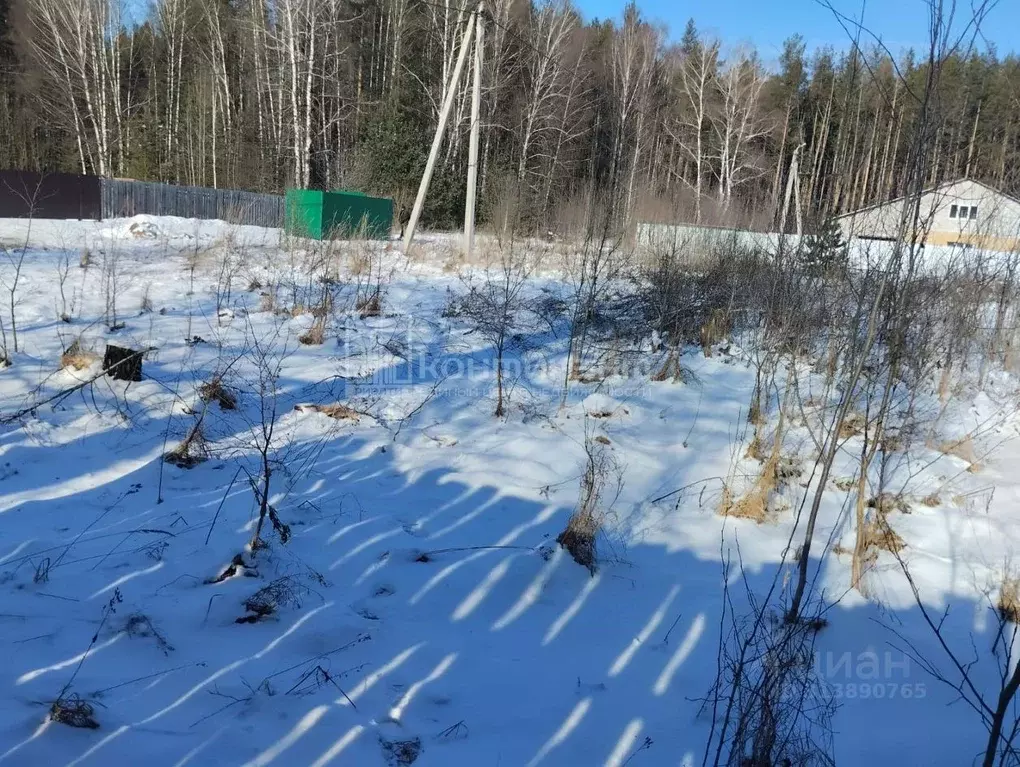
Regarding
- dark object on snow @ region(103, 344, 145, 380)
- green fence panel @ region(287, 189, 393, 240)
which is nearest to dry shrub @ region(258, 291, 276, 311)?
dark object on snow @ region(103, 344, 145, 380)

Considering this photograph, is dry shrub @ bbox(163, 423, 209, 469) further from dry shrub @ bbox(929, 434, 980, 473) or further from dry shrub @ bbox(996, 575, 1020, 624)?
dry shrub @ bbox(929, 434, 980, 473)

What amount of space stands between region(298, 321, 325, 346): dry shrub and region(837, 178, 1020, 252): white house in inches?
192

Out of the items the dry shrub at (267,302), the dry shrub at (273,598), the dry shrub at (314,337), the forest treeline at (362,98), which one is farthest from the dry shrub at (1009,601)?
the forest treeline at (362,98)

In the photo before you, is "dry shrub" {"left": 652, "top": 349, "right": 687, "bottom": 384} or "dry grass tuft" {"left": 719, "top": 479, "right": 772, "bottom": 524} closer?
"dry grass tuft" {"left": 719, "top": 479, "right": 772, "bottom": 524}

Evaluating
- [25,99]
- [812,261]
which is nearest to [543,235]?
[812,261]

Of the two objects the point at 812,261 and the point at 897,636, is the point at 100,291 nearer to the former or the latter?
Result: the point at 812,261

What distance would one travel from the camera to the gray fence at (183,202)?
18984 mm

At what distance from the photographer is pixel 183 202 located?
64.2 feet

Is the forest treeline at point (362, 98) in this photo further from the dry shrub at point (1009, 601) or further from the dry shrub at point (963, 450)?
the dry shrub at point (1009, 601)

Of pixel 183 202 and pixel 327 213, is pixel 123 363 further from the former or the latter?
pixel 183 202

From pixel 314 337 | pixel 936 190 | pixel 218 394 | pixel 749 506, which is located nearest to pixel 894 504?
pixel 749 506

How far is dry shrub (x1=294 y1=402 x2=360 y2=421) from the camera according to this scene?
188 inches

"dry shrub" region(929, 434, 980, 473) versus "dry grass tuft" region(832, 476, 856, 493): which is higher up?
"dry shrub" region(929, 434, 980, 473)

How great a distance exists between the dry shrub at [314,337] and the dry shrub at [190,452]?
254 cm
